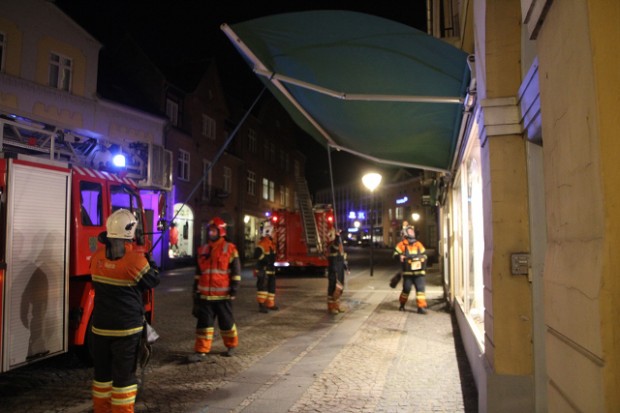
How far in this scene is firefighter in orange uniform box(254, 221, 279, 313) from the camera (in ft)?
33.8

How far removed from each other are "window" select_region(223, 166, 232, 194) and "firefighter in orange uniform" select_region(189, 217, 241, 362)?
2212cm

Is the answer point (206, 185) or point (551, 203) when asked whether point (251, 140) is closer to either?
point (206, 185)

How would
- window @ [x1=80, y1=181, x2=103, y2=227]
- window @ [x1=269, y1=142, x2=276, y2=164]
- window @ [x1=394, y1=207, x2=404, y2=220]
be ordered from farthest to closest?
window @ [x1=394, y1=207, x2=404, y2=220]
window @ [x1=269, y1=142, x2=276, y2=164]
window @ [x1=80, y1=181, x2=103, y2=227]

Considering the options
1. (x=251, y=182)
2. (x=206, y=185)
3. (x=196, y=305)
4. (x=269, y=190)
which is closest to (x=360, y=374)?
(x=196, y=305)

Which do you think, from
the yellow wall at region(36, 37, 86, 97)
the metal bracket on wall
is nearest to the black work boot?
the metal bracket on wall

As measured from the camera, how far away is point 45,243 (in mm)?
4988

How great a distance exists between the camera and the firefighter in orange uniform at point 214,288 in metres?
6.23

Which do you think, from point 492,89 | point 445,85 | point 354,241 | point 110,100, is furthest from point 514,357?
point 354,241

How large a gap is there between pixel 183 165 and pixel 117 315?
20.7 metres

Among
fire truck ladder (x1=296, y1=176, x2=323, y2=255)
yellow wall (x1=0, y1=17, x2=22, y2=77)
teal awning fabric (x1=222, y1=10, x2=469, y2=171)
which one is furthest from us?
fire truck ladder (x1=296, y1=176, x2=323, y2=255)

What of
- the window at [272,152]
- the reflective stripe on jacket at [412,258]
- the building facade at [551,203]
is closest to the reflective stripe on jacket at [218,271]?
the building facade at [551,203]

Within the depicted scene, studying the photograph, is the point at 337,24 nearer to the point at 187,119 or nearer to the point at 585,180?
the point at 585,180

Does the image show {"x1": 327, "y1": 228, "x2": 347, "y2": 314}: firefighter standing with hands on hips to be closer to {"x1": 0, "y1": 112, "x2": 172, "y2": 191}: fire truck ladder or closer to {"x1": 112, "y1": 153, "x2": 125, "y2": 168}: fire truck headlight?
{"x1": 0, "y1": 112, "x2": 172, "y2": 191}: fire truck ladder

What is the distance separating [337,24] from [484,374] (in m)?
3.34
